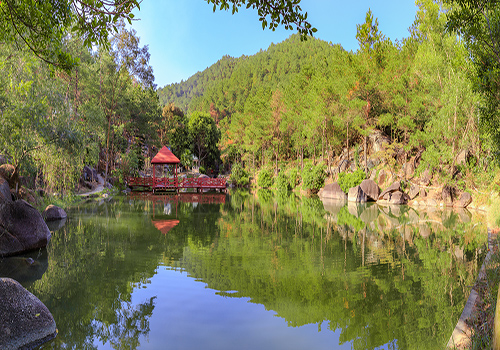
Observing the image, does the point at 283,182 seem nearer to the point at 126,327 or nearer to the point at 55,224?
the point at 55,224

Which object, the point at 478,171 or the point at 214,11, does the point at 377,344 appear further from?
the point at 478,171

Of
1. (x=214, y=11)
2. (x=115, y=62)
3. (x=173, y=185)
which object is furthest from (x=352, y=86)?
(x=214, y=11)

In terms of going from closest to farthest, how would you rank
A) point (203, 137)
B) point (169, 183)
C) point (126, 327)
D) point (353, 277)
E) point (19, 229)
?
point (126, 327) < point (353, 277) < point (19, 229) < point (169, 183) < point (203, 137)

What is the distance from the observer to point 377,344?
4816mm

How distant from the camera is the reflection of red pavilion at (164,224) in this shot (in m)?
12.9

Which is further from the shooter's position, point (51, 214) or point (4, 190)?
point (51, 214)

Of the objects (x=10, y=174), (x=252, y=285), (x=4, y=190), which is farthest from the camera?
(x=10, y=174)

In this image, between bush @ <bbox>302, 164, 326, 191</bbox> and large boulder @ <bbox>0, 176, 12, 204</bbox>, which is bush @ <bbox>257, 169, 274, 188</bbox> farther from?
large boulder @ <bbox>0, 176, 12, 204</bbox>

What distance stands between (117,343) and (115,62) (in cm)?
3043

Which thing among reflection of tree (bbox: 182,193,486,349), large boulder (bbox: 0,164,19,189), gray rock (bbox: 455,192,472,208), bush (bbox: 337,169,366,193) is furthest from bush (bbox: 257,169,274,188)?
large boulder (bbox: 0,164,19,189)

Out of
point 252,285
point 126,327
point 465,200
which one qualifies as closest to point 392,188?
point 465,200

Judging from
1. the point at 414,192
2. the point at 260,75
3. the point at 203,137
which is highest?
the point at 260,75

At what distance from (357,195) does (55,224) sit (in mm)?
19236

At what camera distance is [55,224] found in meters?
13.0
